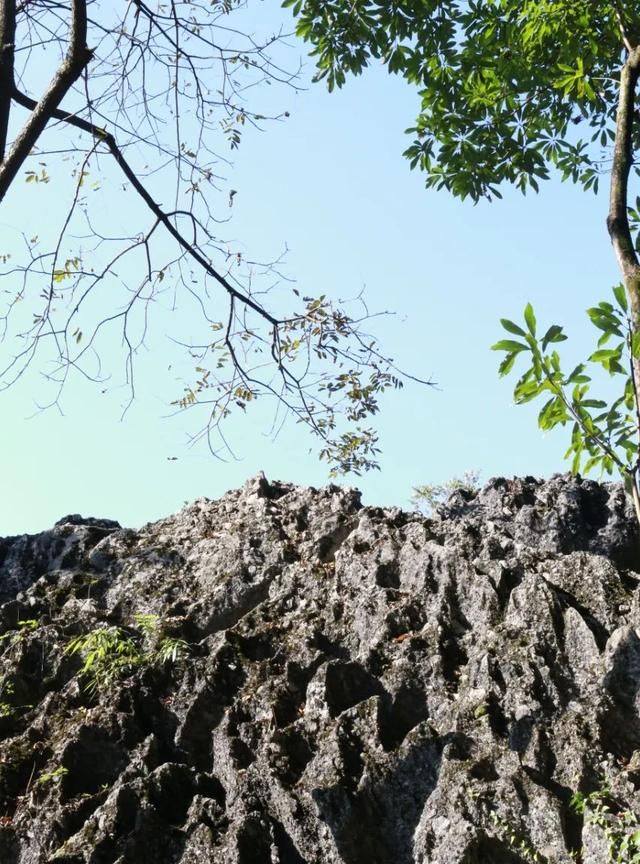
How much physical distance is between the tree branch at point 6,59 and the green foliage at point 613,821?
14.2 ft

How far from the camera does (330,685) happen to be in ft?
16.4

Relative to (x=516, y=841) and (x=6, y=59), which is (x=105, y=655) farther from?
(x=6, y=59)

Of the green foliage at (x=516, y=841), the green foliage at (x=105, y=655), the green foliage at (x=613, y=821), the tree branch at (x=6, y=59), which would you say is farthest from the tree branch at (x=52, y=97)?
the green foliage at (x=613, y=821)

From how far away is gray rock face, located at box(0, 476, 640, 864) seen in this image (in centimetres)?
428

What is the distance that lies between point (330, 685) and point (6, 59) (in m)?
3.92

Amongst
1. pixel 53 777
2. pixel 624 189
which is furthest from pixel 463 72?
pixel 53 777

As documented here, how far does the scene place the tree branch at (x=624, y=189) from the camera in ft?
14.9

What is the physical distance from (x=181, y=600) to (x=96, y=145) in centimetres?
298

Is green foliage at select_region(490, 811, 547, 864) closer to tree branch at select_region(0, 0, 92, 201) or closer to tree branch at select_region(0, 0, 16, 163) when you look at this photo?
tree branch at select_region(0, 0, 92, 201)

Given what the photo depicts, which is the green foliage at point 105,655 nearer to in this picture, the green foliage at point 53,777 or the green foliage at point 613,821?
the green foliage at point 53,777

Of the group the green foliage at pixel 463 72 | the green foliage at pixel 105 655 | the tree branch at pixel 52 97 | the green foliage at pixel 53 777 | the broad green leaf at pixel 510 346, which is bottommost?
the green foliage at pixel 53 777

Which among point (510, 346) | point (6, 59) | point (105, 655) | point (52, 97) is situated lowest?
point (105, 655)

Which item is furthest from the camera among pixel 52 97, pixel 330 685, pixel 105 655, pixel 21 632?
pixel 21 632

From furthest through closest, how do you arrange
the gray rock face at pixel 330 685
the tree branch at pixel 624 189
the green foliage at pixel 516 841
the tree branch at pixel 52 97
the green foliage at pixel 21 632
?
the green foliage at pixel 21 632 < the tree branch at pixel 52 97 < the tree branch at pixel 624 189 < the gray rock face at pixel 330 685 < the green foliage at pixel 516 841
